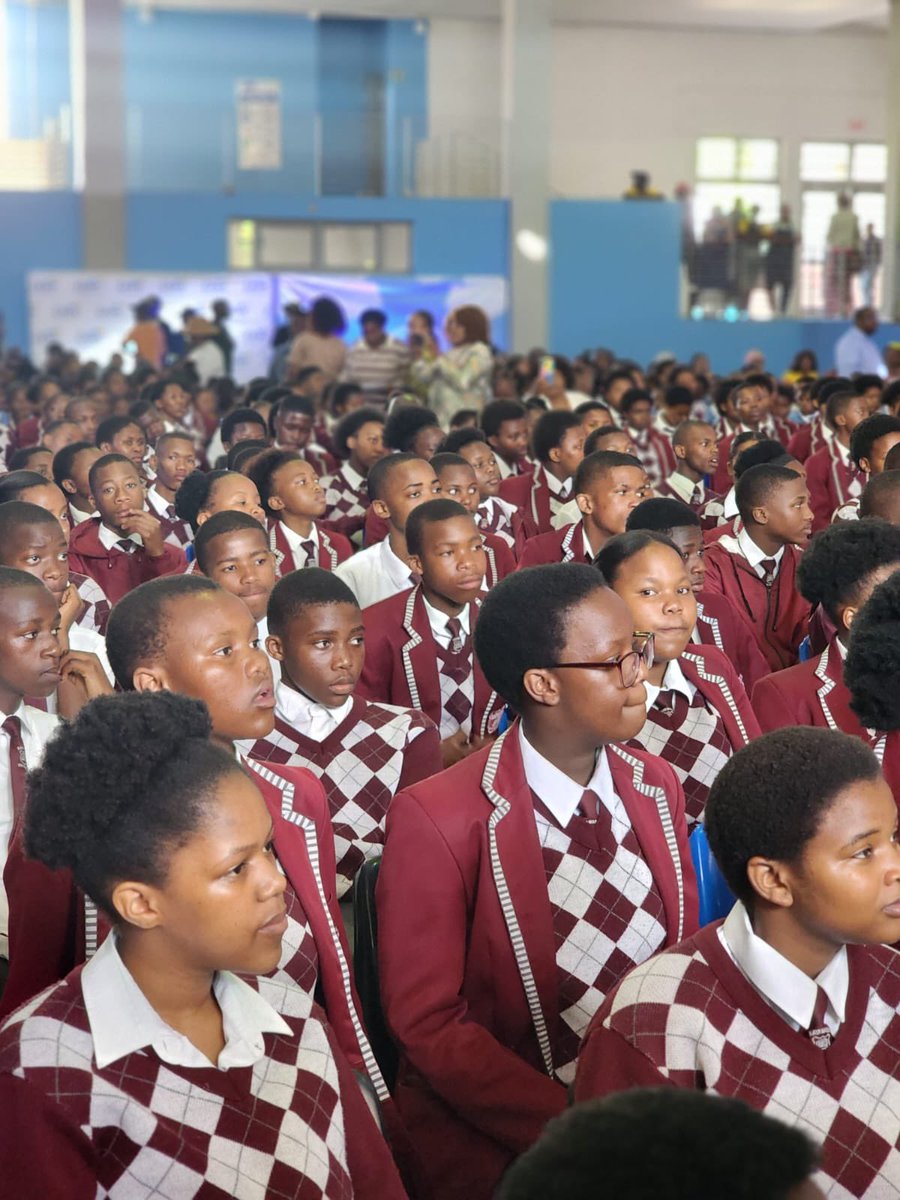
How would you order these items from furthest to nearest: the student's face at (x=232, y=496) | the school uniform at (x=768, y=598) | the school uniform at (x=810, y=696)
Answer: the student's face at (x=232, y=496) → the school uniform at (x=768, y=598) → the school uniform at (x=810, y=696)

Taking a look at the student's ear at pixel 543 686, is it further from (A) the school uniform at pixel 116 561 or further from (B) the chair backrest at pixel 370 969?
(A) the school uniform at pixel 116 561

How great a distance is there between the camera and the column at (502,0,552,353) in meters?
17.5

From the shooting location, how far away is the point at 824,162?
21.0 metres

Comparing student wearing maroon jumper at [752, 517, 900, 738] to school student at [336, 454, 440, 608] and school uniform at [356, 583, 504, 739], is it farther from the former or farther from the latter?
school student at [336, 454, 440, 608]

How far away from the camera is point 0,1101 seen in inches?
61.6

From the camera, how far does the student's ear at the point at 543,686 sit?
7.81ft

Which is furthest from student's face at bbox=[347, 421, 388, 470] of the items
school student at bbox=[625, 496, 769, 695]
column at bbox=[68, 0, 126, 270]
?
column at bbox=[68, 0, 126, 270]

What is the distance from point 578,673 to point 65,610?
161 cm

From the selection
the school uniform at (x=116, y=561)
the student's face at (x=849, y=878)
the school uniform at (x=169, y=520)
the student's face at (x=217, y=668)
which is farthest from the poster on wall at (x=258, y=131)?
the student's face at (x=849, y=878)

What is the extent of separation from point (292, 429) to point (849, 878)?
19.4 ft

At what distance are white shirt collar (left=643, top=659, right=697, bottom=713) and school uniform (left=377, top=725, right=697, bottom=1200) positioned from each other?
0.68 m

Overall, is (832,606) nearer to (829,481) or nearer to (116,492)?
(116,492)

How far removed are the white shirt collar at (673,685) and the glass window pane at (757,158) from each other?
62.9 ft

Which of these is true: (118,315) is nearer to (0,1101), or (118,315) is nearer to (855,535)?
(855,535)
